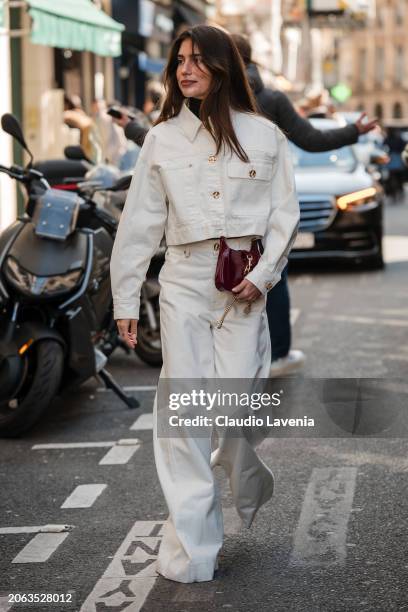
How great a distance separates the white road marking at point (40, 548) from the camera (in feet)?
16.4

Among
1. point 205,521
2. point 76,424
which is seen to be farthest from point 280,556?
point 76,424

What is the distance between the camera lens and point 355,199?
1537 centimetres

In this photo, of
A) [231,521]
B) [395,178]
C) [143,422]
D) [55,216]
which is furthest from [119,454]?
[395,178]

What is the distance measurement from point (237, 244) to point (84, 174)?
4.29m

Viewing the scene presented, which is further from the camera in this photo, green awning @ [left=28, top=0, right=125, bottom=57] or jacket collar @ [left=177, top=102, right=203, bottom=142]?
green awning @ [left=28, top=0, right=125, bottom=57]

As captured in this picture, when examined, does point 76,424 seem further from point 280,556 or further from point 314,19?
point 314,19

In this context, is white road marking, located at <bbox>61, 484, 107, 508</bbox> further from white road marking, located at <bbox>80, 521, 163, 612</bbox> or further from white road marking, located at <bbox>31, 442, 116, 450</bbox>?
white road marking, located at <bbox>31, 442, 116, 450</bbox>

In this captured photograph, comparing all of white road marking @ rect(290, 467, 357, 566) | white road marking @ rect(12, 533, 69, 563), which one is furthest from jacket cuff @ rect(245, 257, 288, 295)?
white road marking @ rect(12, 533, 69, 563)

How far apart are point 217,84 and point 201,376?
905mm

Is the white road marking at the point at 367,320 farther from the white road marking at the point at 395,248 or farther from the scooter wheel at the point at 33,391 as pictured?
the white road marking at the point at 395,248

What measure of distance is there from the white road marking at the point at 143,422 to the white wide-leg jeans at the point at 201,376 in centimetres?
249

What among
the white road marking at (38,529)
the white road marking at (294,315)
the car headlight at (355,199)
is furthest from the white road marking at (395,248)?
the white road marking at (38,529)

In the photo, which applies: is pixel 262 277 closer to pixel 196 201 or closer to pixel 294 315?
pixel 196 201

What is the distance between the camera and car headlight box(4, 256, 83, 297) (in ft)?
23.6
